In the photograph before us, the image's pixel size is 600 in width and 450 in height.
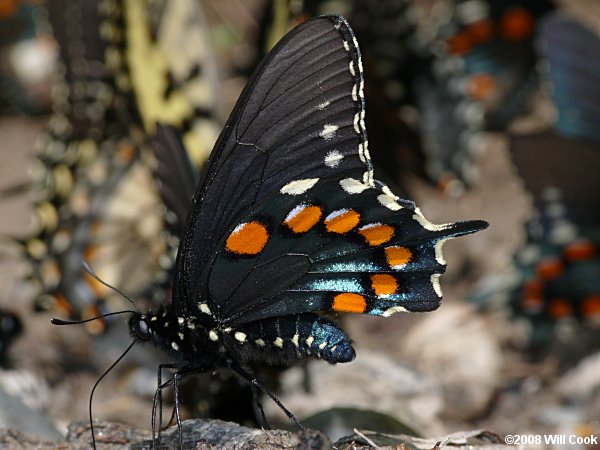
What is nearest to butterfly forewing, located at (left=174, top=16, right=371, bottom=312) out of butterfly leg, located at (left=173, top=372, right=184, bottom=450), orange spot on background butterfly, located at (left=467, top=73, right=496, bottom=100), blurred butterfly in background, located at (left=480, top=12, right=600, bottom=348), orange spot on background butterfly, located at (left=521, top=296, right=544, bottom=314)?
butterfly leg, located at (left=173, top=372, right=184, bottom=450)

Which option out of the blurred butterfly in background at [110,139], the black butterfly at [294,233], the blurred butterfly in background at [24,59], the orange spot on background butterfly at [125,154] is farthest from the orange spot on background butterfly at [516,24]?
the black butterfly at [294,233]

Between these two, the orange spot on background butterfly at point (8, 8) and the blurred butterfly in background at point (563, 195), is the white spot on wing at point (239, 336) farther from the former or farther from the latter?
the orange spot on background butterfly at point (8, 8)

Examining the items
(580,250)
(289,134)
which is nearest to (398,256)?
(289,134)

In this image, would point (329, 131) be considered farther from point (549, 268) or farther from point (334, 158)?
point (549, 268)

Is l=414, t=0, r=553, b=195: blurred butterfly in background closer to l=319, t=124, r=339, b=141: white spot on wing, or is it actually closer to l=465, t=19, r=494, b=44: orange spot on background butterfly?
l=465, t=19, r=494, b=44: orange spot on background butterfly

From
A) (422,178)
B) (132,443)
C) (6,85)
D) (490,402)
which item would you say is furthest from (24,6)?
(132,443)

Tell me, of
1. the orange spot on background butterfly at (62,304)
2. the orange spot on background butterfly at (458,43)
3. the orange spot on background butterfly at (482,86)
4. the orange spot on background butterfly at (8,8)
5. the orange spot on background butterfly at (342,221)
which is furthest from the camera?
the orange spot on background butterfly at (8,8)

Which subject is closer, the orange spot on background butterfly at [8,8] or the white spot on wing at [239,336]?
the white spot on wing at [239,336]
